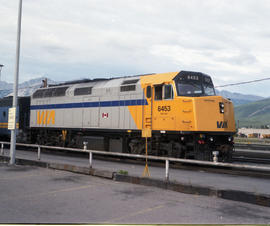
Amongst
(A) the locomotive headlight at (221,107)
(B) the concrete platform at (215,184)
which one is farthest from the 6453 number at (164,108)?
(B) the concrete platform at (215,184)

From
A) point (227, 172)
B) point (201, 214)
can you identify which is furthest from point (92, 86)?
point (201, 214)

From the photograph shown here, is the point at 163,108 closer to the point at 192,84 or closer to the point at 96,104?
the point at 192,84

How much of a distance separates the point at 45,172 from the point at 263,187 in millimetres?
7676

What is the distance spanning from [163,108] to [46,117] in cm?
1014

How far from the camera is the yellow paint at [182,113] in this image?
45.0ft

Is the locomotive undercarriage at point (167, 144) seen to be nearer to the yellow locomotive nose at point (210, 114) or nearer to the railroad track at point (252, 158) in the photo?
the yellow locomotive nose at point (210, 114)

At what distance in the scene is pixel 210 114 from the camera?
13867mm

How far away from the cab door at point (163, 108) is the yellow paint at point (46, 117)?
346 inches

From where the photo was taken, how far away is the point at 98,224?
5492mm

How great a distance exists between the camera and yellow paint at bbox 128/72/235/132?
45.0ft

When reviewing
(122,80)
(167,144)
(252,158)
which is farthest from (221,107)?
(252,158)

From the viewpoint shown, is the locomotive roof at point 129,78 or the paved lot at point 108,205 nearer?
the paved lot at point 108,205

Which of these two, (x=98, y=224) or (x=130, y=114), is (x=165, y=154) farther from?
(x=98, y=224)

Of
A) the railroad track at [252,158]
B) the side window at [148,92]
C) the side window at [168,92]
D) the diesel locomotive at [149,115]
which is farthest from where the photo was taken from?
the railroad track at [252,158]
